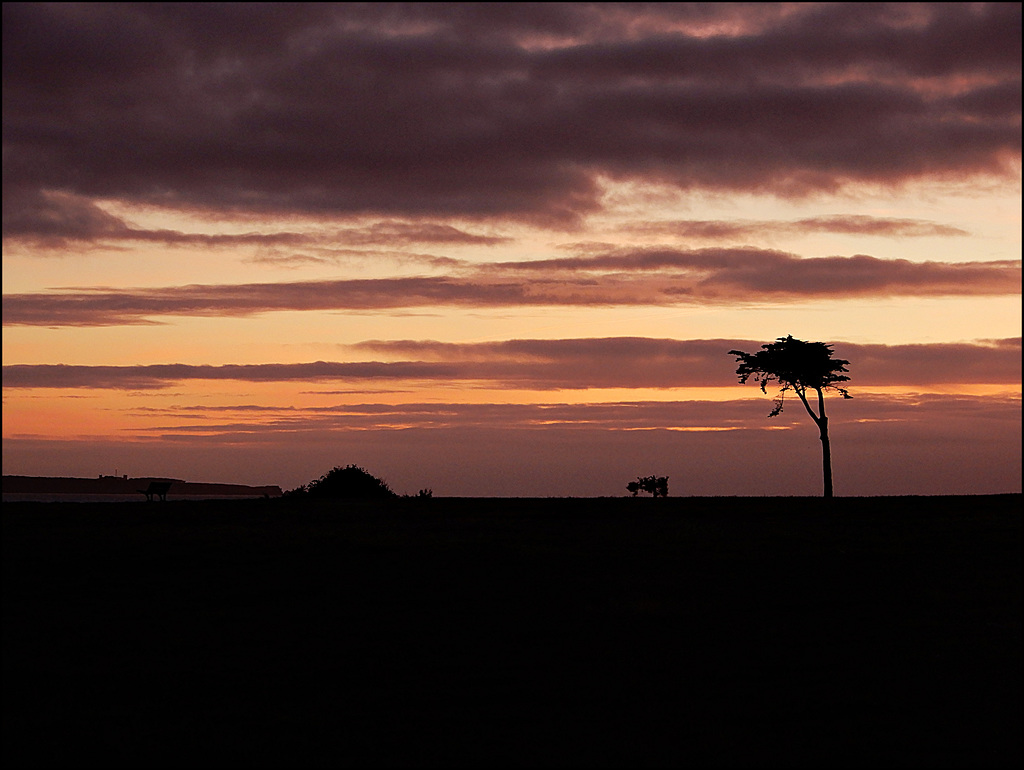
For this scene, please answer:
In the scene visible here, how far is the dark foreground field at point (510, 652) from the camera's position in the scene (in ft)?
43.8

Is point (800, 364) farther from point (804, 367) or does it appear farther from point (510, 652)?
point (510, 652)

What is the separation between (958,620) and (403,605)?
11.0 meters

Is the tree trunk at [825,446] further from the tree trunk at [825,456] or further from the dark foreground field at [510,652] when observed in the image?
the dark foreground field at [510,652]

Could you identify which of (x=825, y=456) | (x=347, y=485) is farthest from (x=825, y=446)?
(x=347, y=485)

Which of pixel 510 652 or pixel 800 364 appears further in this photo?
pixel 800 364

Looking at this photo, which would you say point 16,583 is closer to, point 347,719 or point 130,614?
point 130,614

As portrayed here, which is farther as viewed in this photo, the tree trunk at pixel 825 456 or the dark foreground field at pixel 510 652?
the tree trunk at pixel 825 456

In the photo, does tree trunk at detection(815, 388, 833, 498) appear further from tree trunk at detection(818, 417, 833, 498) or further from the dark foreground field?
the dark foreground field

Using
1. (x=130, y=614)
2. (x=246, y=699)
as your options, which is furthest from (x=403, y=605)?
(x=246, y=699)

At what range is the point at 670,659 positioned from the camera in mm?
17281

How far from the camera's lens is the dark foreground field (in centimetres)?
1336

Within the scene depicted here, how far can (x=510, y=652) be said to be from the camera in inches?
695

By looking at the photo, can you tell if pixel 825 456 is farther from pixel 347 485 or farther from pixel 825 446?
pixel 347 485

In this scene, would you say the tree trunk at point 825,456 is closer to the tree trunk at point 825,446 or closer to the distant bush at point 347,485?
the tree trunk at point 825,446
